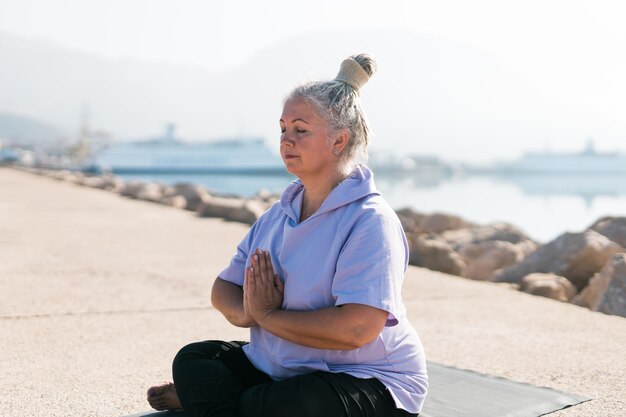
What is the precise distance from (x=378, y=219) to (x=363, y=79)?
370mm

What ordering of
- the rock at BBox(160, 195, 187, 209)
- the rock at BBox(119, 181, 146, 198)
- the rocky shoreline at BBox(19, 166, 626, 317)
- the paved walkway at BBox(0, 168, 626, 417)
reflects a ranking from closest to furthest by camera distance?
the paved walkway at BBox(0, 168, 626, 417) → the rocky shoreline at BBox(19, 166, 626, 317) → the rock at BBox(160, 195, 187, 209) → the rock at BBox(119, 181, 146, 198)

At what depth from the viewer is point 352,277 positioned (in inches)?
75.2

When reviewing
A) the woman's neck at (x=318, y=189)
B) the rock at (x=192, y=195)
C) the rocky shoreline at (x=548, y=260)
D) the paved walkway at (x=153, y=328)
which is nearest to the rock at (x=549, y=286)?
the rocky shoreline at (x=548, y=260)

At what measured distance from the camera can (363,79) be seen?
205 cm

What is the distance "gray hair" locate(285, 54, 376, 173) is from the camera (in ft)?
6.60

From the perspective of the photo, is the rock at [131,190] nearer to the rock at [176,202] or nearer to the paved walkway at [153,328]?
the rock at [176,202]

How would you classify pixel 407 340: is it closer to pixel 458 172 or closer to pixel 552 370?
pixel 552 370

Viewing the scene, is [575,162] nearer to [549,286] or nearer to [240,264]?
[549,286]

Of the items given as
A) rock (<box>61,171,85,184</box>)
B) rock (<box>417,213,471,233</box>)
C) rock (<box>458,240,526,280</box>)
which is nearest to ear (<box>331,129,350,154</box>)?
rock (<box>458,240,526,280</box>)

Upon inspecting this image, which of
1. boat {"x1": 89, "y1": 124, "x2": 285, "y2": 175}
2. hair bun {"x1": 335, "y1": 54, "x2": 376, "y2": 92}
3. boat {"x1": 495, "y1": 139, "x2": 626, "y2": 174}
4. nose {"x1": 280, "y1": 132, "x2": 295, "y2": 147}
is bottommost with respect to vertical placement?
boat {"x1": 89, "y1": 124, "x2": 285, "y2": 175}

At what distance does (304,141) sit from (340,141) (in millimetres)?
92

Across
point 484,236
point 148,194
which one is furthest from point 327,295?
point 148,194

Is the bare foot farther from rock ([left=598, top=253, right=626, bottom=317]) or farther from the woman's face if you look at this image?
rock ([left=598, top=253, right=626, bottom=317])

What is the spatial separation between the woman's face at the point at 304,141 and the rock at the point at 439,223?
27.8ft
